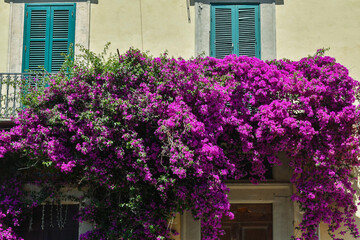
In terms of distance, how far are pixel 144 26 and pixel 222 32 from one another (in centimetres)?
164

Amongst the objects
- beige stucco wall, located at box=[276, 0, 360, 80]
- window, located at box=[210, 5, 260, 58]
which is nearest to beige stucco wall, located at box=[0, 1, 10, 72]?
window, located at box=[210, 5, 260, 58]

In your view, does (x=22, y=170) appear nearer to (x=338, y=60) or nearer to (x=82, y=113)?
(x=82, y=113)

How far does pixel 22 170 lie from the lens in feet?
36.7

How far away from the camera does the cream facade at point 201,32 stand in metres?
11.7

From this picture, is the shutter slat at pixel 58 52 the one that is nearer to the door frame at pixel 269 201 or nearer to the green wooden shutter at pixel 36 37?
the green wooden shutter at pixel 36 37

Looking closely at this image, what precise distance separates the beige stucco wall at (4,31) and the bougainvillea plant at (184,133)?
208 cm

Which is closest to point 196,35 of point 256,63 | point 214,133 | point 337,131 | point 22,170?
point 256,63

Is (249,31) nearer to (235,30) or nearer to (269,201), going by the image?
(235,30)

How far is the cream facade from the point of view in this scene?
11695mm

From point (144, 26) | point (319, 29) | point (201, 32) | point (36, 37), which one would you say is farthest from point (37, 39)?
point (319, 29)

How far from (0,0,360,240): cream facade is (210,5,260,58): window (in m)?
0.13

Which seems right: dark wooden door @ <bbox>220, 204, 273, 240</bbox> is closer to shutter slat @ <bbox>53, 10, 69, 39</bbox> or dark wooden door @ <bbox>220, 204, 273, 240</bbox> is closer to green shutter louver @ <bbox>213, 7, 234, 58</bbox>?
green shutter louver @ <bbox>213, 7, 234, 58</bbox>

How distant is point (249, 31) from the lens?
39.2 ft

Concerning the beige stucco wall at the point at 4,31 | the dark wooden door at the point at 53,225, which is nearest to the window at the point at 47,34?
the beige stucco wall at the point at 4,31
